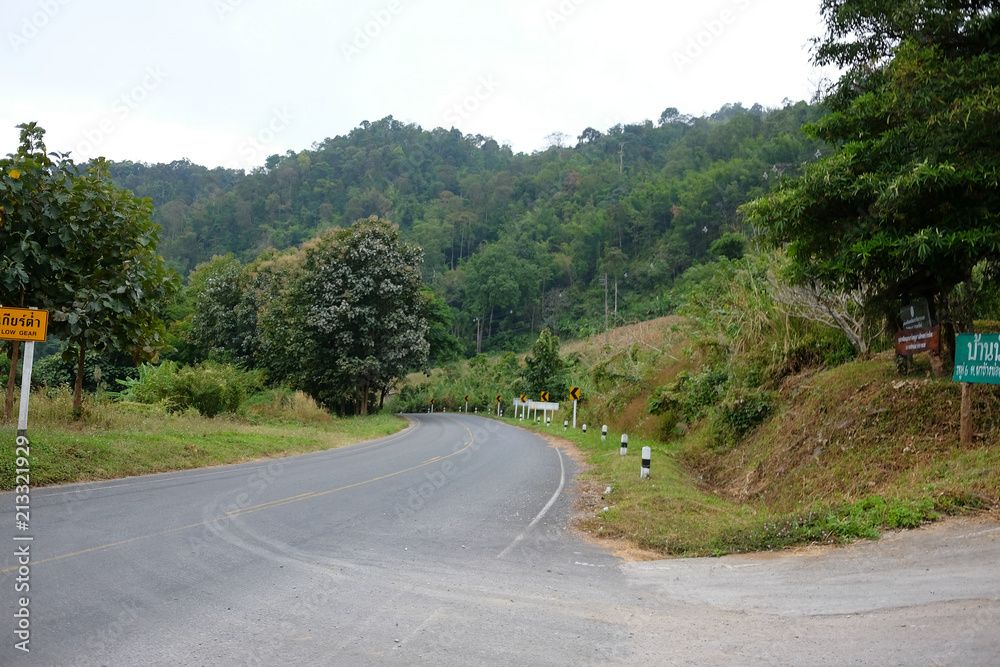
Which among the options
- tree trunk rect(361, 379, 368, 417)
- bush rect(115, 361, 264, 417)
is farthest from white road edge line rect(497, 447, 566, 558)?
tree trunk rect(361, 379, 368, 417)

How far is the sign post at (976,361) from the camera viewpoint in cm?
845

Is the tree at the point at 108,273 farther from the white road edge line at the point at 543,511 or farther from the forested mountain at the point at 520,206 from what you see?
the forested mountain at the point at 520,206

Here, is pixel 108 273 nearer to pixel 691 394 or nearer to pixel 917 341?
pixel 917 341

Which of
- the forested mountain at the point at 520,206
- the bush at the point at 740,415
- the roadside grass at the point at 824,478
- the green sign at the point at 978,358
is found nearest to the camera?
the roadside grass at the point at 824,478

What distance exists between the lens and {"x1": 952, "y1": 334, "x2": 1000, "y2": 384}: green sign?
8.44 m

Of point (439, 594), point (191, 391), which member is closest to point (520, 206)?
point (191, 391)

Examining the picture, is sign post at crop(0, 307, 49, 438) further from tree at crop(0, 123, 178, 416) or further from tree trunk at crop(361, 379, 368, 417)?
tree trunk at crop(361, 379, 368, 417)

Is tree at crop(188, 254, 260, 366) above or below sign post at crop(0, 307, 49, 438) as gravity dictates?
above

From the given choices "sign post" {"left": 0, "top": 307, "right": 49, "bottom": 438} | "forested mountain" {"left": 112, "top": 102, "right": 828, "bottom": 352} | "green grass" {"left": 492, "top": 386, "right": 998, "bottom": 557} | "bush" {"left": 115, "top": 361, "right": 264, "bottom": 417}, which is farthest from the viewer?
"forested mountain" {"left": 112, "top": 102, "right": 828, "bottom": 352}

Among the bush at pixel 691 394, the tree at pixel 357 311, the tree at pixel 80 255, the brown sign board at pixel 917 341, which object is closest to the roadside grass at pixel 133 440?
the tree at pixel 80 255

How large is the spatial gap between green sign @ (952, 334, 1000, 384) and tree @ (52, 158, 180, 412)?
50.0 feet

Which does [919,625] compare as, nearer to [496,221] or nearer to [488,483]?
[488,483]

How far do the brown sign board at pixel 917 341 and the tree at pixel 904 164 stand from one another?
1.95 feet

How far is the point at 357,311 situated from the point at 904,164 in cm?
2939
